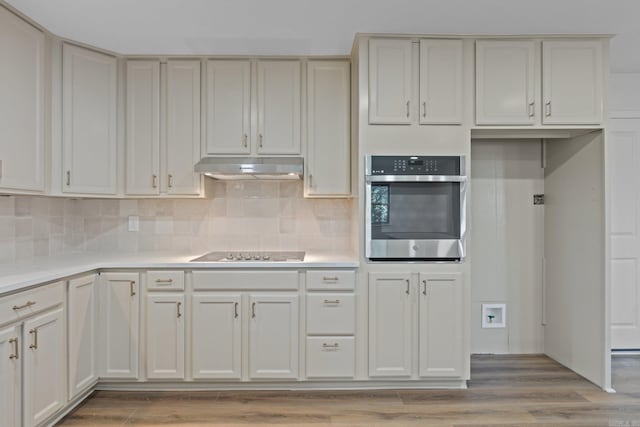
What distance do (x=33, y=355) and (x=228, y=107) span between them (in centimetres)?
201

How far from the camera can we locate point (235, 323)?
2840mm

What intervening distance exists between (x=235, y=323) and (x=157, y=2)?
201cm

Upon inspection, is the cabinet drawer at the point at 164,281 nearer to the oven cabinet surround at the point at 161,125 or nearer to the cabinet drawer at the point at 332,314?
the oven cabinet surround at the point at 161,125

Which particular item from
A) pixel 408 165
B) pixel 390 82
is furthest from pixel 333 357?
pixel 390 82

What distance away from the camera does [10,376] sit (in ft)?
6.55

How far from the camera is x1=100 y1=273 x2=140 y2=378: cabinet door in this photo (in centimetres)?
281

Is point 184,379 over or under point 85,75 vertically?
under

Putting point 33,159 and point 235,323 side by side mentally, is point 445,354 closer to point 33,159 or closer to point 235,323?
point 235,323

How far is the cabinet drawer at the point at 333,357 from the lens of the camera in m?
2.87

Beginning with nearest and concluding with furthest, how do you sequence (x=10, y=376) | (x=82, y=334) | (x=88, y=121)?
(x=10, y=376), (x=82, y=334), (x=88, y=121)

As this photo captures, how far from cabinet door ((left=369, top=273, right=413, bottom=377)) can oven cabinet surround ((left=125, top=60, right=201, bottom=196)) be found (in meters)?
1.59

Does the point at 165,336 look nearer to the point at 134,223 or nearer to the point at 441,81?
the point at 134,223

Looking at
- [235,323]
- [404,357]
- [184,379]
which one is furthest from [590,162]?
[184,379]

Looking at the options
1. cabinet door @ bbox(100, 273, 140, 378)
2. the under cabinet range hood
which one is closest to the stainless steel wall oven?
the under cabinet range hood
